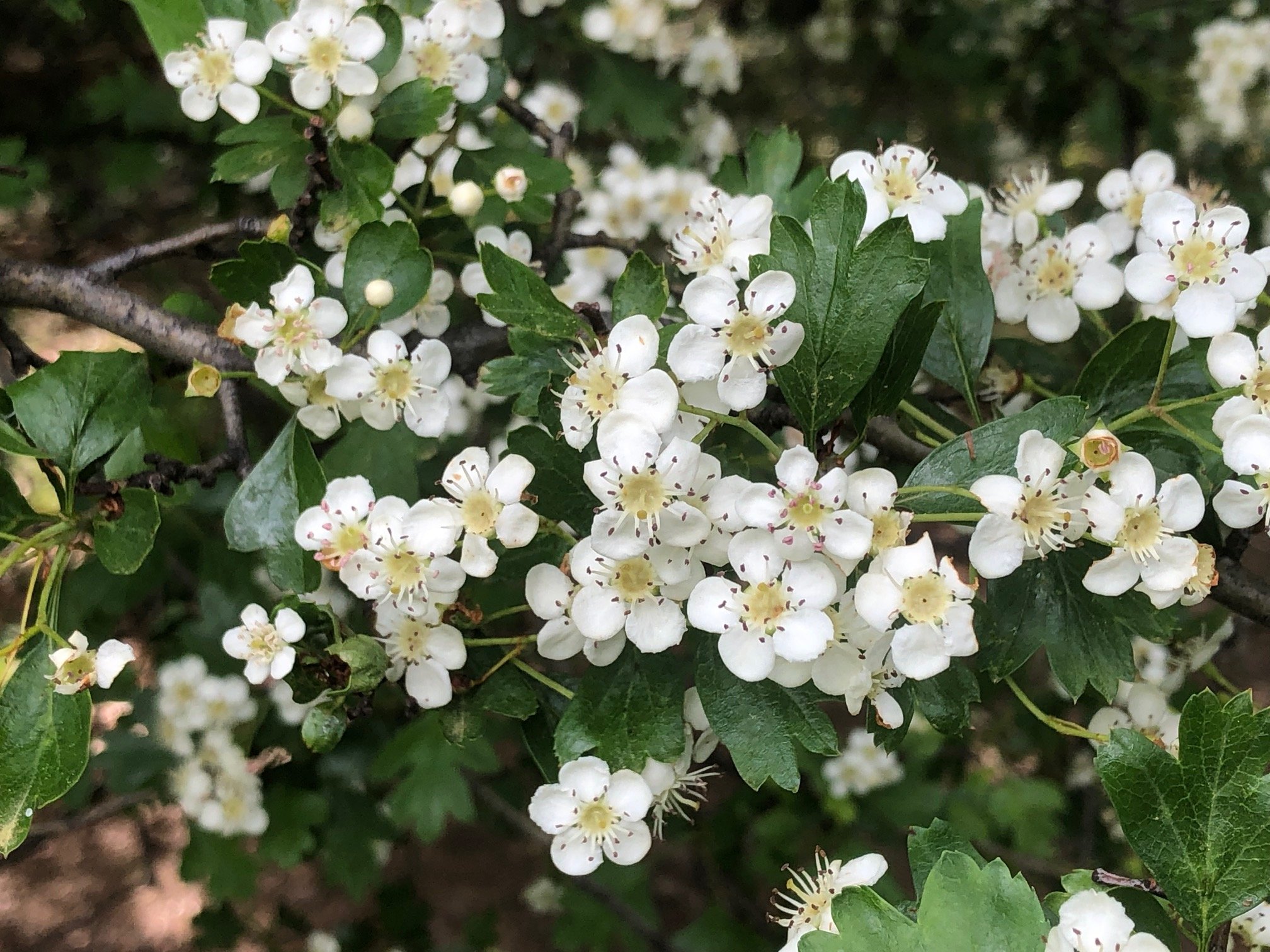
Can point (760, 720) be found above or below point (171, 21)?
below

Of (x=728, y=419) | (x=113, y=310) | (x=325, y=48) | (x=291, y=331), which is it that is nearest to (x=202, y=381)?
(x=291, y=331)

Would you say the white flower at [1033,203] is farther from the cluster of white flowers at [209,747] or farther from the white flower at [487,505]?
the cluster of white flowers at [209,747]

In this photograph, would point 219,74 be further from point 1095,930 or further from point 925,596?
point 1095,930

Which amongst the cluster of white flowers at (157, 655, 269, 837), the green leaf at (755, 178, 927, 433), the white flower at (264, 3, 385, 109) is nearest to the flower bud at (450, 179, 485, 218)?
the white flower at (264, 3, 385, 109)

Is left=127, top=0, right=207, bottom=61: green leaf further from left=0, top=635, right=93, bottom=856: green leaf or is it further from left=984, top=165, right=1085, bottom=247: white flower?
left=984, top=165, right=1085, bottom=247: white flower

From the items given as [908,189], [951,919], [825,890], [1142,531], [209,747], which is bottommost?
[209,747]

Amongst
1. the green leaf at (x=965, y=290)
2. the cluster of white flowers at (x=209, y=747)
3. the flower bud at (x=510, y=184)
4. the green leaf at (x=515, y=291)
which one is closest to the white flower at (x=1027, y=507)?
the green leaf at (x=965, y=290)

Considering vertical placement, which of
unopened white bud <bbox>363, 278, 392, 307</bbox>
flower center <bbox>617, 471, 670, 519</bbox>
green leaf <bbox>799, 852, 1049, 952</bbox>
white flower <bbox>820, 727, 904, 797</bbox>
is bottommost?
white flower <bbox>820, 727, 904, 797</bbox>
